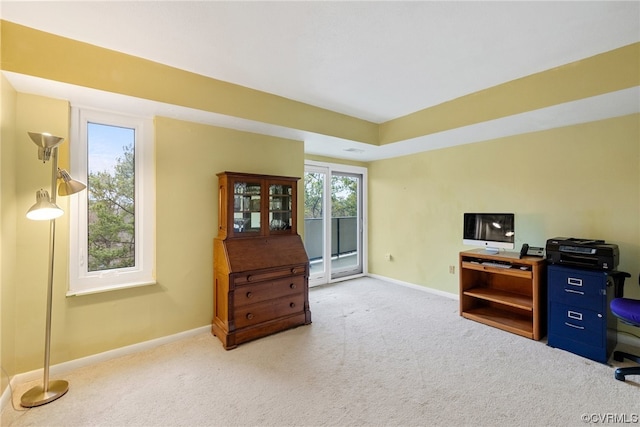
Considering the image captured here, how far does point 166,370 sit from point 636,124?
4.71m

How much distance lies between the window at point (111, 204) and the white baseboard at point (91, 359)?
0.56m

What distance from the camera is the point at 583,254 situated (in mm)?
2531

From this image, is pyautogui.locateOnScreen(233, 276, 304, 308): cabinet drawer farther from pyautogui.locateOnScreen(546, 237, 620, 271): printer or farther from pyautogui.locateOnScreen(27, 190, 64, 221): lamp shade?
pyautogui.locateOnScreen(546, 237, 620, 271): printer

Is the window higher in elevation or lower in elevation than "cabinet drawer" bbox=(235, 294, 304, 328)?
higher

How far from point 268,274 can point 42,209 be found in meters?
1.78

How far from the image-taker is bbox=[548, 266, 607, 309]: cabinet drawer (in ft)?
7.98

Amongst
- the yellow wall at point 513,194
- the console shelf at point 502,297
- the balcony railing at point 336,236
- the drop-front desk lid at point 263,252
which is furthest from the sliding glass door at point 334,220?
the console shelf at point 502,297

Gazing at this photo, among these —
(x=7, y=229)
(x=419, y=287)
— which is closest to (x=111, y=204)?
(x=7, y=229)

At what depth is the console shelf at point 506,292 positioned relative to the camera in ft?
9.34

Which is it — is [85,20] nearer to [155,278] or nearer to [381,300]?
[155,278]

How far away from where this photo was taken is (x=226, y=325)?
8.79 ft

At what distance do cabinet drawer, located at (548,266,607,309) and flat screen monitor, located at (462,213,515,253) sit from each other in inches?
22.0

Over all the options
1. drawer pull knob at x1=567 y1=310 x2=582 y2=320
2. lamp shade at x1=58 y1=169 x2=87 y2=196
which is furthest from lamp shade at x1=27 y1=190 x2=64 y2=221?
drawer pull knob at x1=567 y1=310 x2=582 y2=320

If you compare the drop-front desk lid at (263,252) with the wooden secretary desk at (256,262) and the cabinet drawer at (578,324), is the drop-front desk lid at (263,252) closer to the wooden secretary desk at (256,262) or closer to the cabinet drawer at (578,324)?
the wooden secretary desk at (256,262)
